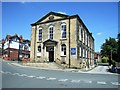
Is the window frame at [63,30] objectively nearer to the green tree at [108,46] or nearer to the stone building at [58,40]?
the stone building at [58,40]

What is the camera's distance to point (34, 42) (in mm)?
36156

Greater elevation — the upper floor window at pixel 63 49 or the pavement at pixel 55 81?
the upper floor window at pixel 63 49

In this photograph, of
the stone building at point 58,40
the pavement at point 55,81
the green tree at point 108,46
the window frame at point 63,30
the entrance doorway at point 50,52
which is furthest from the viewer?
the green tree at point 108,46

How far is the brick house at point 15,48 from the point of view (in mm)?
60441

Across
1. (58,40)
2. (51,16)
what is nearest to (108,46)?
(51,16)

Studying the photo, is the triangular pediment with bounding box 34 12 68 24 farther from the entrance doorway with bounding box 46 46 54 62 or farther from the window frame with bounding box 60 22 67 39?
the entrance doorway with bounding box 46 46 54 62

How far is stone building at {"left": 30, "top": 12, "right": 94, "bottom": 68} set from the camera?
3058 cm

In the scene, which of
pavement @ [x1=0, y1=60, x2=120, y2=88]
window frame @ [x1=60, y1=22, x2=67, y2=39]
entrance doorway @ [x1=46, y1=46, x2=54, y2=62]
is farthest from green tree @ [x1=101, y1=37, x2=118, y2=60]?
pavement @ [x1=0, y1=60, x2=120, y2=88]

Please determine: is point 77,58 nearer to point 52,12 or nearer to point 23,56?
point 52,12

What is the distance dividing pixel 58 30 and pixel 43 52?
5475 mm

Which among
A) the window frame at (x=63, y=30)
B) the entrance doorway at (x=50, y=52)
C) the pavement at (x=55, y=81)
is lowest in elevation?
the pavement at (x=55, y=81)

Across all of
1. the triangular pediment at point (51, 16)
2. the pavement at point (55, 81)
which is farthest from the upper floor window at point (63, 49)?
the pavement at point (55, 81)

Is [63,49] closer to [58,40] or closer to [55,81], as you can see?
[58,40]

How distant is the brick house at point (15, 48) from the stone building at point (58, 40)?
24946 millimetres
